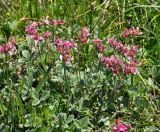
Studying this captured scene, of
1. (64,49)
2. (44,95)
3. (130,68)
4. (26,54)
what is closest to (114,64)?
(130,68)

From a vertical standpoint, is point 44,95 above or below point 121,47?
below

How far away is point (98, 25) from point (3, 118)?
1031mm

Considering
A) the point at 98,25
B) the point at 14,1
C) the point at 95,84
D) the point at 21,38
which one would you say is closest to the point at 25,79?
the point at 95,84

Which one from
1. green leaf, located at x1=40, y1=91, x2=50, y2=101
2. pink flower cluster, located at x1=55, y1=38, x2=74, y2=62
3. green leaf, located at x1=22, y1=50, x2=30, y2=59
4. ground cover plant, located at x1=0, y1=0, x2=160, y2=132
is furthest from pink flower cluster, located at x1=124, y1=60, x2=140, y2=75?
green leaf, located at x1=22, y1=50, x2=30, y2=59

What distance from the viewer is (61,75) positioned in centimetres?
243

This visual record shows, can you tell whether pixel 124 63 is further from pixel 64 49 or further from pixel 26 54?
pixel 26 54

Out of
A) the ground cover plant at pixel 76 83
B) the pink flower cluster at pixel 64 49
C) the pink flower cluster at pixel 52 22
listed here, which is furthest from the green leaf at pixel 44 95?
the pink flower cluster at pixel 52 22

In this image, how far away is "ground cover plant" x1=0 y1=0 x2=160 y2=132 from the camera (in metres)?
2.25

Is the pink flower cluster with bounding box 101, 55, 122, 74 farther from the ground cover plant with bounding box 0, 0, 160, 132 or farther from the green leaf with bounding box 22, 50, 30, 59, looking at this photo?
the green leaf with bounding box 22, 50, 30, 59

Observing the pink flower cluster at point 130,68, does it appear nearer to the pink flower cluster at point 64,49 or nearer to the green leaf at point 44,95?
the pink flower cluster at point 64,49

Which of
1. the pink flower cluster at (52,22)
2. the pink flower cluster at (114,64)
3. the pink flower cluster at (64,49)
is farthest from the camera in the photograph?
the pink flower cluster at (52,22)

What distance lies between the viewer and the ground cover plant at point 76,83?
2250mm

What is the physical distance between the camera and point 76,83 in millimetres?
2439

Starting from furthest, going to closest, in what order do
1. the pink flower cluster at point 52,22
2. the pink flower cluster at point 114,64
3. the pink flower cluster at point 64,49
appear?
the pink flower cluster at point 52,22 < the pink flower cluster at point 114,64 < the pink flower cluster at point 64,49
